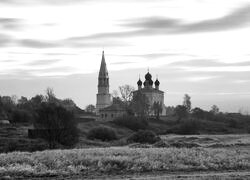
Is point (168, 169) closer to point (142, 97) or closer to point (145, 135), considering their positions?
point (145, 135)

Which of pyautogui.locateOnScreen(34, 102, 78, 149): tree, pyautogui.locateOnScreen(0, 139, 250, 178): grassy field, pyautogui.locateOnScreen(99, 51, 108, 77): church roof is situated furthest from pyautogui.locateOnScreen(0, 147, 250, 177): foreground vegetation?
pyautogui.locateOnScreen(99, 51, 108, 77): church roof

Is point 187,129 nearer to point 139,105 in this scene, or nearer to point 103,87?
point 139,105

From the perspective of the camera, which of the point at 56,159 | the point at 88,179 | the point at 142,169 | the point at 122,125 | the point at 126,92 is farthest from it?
the point at 126,92

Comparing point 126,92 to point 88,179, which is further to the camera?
point 126,92

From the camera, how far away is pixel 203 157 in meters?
25.2

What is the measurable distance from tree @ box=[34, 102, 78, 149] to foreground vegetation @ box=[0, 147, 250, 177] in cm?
1923

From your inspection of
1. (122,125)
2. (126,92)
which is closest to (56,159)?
(122,125)

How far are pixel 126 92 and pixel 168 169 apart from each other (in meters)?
127

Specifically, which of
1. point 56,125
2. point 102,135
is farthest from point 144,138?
point 102,135

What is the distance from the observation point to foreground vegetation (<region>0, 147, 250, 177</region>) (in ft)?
67.2

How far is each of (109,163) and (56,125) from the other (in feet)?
82.7

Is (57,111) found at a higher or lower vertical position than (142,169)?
higher

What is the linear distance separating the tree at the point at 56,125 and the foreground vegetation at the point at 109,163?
19234 mm

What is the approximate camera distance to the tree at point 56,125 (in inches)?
1794
